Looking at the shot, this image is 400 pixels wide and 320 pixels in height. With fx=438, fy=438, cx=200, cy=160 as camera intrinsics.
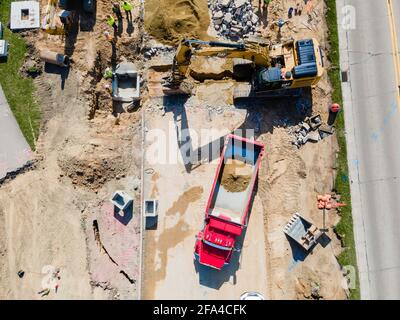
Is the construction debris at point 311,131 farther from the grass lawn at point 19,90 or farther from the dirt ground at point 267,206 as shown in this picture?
the grass lawn at point 19,90

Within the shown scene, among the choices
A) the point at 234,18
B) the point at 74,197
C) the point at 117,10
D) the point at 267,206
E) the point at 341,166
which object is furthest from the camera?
the point at 117,10

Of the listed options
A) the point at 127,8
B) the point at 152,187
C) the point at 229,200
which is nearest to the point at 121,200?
the point at 152,187

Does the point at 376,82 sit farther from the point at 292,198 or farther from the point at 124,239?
the point at 124,239

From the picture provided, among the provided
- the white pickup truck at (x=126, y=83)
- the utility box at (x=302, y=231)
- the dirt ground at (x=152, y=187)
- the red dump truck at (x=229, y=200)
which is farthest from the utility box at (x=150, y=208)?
the utility box at (x=302, y=231)

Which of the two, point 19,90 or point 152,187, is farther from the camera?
point 19,90

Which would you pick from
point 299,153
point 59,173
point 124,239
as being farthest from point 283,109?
point 59,173

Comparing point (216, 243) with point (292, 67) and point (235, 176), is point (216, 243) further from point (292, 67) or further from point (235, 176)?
point (292, 67)

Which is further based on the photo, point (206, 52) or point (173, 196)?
point (173, 196)
